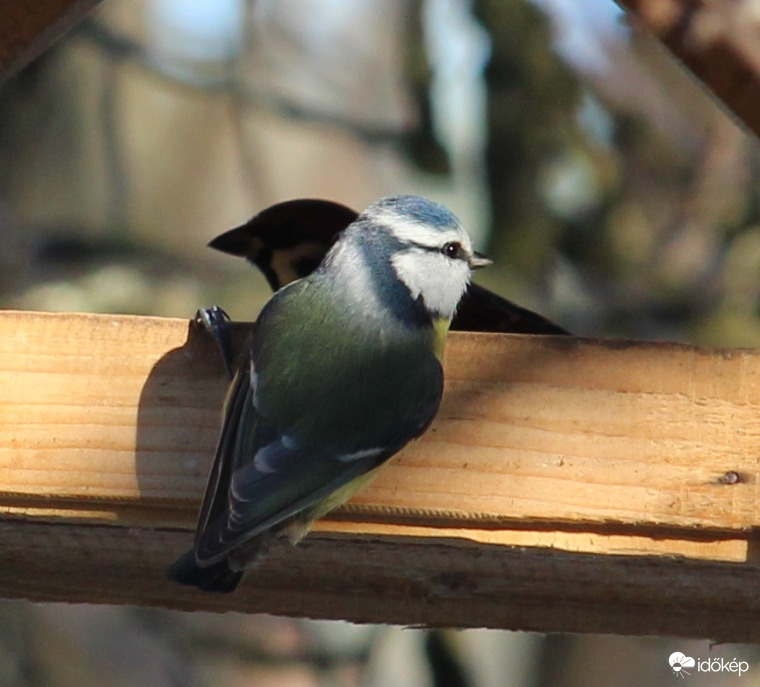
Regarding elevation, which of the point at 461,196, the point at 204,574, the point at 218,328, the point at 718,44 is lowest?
the point at 461,196

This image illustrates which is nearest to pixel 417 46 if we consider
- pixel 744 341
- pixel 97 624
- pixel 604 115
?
pixel 604 115

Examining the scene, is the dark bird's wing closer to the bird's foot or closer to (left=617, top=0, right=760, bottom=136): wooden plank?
the bird's foot

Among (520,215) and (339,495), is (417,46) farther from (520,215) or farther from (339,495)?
(339,495)

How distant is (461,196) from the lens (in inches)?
184

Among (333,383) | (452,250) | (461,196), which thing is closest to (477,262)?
(452,250)

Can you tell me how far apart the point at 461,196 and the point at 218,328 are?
299cm

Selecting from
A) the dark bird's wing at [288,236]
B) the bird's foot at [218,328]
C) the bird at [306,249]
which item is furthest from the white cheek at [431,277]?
the bird's foot at [218,328]

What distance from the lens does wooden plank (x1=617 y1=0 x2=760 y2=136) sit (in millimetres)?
1977

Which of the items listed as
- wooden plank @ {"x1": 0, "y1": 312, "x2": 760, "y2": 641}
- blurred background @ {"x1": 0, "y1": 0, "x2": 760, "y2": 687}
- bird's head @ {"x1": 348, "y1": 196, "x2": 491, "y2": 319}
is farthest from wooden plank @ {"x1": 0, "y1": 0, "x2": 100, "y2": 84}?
blurred background @ {"x1": 0, "y1": 0, "x2": 760, "y2": 687}

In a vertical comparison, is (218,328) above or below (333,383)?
above

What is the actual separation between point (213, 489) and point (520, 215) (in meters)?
2.27

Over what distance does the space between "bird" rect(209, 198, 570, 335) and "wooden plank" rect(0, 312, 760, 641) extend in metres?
0.58

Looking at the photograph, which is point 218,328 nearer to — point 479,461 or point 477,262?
point 479,461

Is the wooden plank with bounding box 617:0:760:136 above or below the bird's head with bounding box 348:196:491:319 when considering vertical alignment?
above
